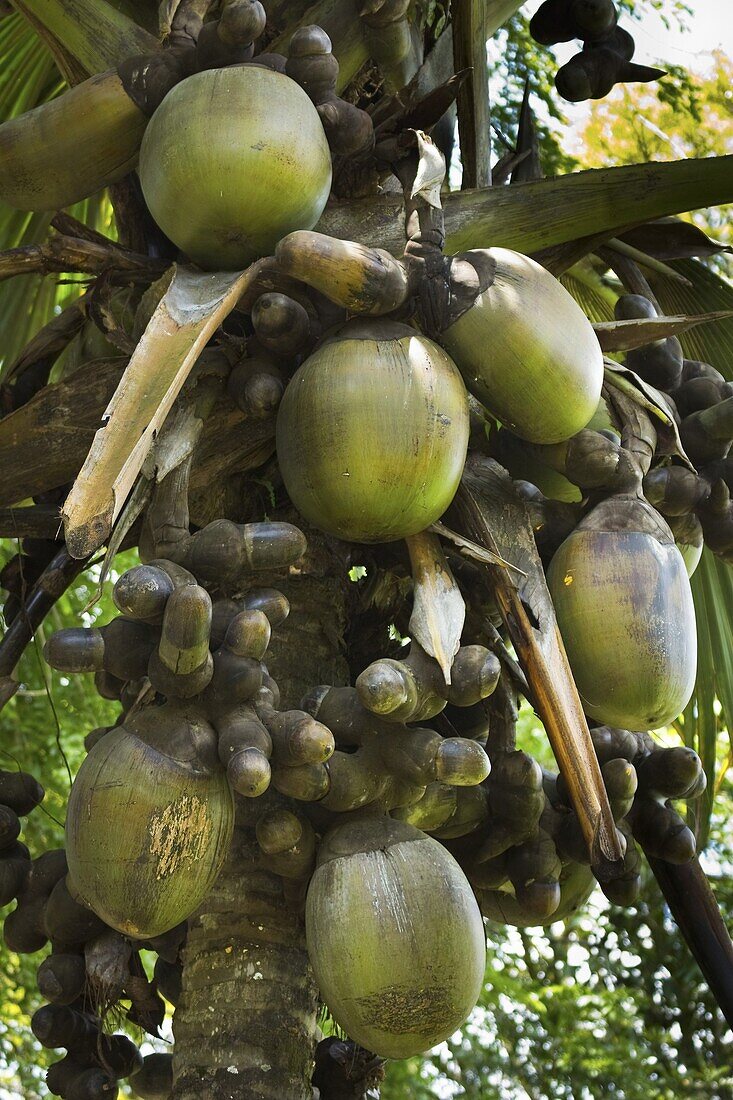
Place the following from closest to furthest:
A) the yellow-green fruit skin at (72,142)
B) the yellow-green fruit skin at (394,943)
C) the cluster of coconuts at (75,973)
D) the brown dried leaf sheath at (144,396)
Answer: the brown dried leaf sheath at (144,396), the yellow-green fruit skin at (394,943), the cluster of coconuts at (75,973), the yellow-green fruit skin at (72,142)

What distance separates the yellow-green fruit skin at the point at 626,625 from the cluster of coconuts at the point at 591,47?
1.18 meters

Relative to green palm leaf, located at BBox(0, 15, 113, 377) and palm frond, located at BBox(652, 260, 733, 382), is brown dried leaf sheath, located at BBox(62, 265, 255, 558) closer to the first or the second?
palm frond, located at BBox(652, 260, 733, 382)

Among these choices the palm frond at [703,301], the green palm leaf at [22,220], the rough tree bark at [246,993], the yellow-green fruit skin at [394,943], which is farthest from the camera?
the green palm leaf at [22,220]

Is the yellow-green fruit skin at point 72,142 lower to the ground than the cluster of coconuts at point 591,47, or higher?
higher

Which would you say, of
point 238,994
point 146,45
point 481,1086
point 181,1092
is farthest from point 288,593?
point 481,1086

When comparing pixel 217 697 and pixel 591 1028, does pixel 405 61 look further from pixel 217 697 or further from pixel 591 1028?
pixel 591 1028

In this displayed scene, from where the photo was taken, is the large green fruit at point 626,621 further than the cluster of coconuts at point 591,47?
No

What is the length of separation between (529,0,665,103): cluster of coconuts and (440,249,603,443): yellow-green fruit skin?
958mm

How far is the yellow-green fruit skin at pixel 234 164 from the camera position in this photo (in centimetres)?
155

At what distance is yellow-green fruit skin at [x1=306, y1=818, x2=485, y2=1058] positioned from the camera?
4.48 feet

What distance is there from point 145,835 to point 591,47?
1852 mm

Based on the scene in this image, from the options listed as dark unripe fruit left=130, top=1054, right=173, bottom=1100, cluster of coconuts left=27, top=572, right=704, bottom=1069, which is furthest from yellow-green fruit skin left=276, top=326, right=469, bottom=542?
dark unripe fruit left=130, top=1054, right=173, bottom=1100

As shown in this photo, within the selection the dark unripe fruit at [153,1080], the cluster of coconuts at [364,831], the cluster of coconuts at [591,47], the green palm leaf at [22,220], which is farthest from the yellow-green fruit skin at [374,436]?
the green palm leaf at [22,220]

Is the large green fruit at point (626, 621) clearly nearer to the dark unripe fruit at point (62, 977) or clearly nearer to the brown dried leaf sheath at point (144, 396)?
the brown dried leaf sheath at point (144, 396)
